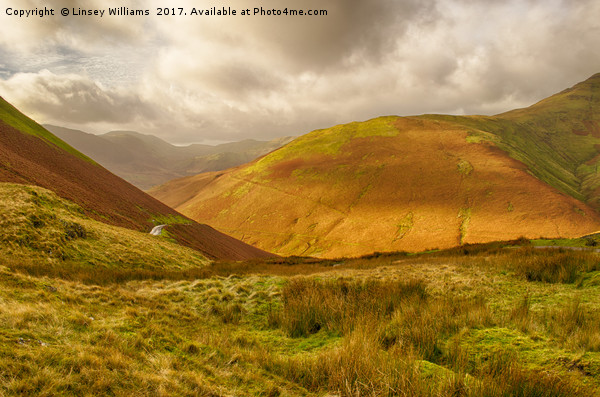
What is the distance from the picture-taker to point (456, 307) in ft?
18.2

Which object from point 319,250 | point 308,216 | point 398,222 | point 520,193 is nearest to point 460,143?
point 520,193

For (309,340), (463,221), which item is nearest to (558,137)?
(463,221)

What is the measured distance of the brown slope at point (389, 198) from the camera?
155 feet

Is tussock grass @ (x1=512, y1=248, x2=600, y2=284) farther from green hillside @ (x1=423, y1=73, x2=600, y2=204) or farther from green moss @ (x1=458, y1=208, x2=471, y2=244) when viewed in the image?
green hillside @ (x1=423, y1=73, x2=600, y2=204)

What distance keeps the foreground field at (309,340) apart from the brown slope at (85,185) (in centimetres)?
1934

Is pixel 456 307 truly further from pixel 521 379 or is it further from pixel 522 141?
pixel 522 141

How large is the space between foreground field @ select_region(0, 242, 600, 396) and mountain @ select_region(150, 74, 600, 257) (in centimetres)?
4220

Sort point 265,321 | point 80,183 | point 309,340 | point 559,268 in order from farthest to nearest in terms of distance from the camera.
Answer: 1. point 80,183
2. point 559,268
3. point 265,321
4. point 309,340

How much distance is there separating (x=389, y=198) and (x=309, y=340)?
197ft

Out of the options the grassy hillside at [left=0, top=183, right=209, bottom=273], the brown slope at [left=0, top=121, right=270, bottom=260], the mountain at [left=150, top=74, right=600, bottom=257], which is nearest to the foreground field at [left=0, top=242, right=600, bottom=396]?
the grassy hillside at [left=0, top=183, right=209, bottom=273]

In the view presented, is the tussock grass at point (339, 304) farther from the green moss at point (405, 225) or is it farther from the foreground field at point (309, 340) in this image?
the green moss at point (405, 225)

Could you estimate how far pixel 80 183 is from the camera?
27.1 m

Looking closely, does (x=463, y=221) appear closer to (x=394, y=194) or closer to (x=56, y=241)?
(x=394, y=194)

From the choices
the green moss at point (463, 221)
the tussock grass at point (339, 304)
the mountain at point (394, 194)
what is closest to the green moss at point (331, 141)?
the mountain at point (394, 194)
